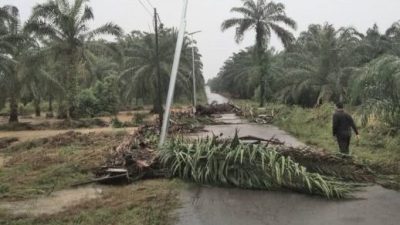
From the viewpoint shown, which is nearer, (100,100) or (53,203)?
(53,203)

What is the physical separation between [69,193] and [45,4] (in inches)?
888

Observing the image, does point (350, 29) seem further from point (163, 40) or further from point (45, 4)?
point (45, 4)

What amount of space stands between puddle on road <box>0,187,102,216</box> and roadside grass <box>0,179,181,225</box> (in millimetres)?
235

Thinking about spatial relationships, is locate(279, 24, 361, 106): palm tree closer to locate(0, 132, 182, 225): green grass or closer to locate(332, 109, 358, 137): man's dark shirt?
locate(332, 109, 358, 137): man's dark shirt

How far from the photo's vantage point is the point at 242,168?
1041cm

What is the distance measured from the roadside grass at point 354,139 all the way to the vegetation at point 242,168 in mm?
2351

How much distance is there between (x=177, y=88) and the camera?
4369 centimetres

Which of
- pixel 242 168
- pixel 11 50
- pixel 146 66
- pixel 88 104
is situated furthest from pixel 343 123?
pixel 88 104

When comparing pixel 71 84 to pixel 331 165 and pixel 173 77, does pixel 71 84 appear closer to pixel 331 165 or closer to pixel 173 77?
pixel 173 77

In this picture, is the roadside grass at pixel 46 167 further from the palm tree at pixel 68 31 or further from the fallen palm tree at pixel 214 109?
the fallen palm tree at pixel 214 109

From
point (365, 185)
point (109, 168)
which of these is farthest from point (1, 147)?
point (365, 185)

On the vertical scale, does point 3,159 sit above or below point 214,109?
below

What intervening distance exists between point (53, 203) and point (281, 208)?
3911 millimetres

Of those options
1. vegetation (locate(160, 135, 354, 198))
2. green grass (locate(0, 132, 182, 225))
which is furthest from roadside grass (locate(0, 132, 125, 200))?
vegetation (locate(160, 135, 354, 198))
